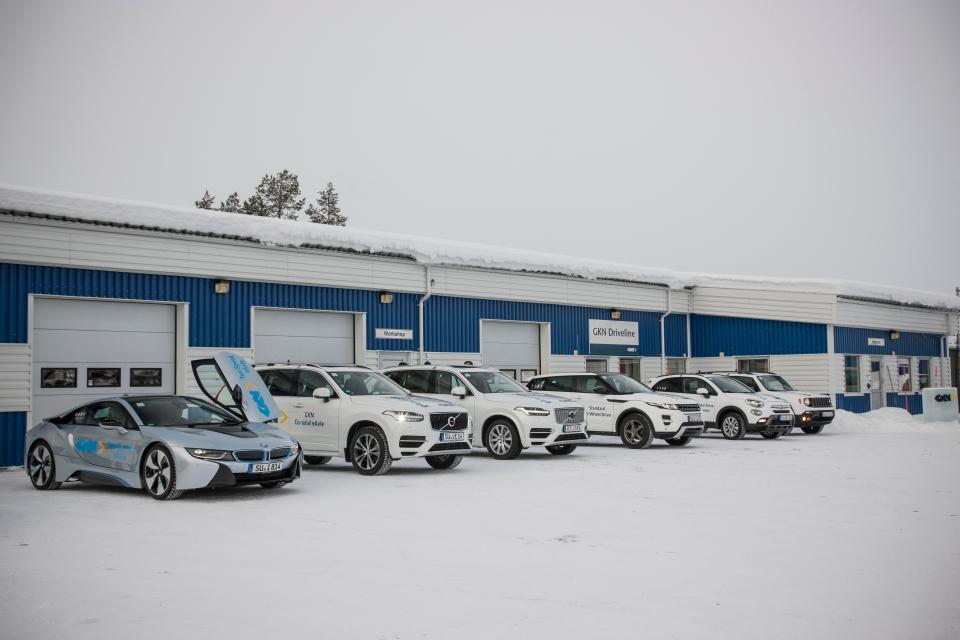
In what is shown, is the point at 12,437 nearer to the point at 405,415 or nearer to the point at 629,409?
the point at 405,415

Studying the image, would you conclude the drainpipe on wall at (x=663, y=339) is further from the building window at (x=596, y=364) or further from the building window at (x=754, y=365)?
the building window at (x=596, y=364)

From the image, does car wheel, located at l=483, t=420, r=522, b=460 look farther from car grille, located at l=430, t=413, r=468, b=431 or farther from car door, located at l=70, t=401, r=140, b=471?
car door, located at l=70, t=401, r=140, b=471

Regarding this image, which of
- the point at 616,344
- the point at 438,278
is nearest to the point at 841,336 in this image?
the point at 616,344

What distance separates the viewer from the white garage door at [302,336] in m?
21.2

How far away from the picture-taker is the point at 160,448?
11508 millimetres

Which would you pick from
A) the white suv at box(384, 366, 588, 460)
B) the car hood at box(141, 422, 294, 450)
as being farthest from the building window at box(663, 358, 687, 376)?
the car hood at box(141, 422, 294, 450)

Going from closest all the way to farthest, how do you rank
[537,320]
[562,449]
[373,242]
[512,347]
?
1. [562,449]
2. [373,242]
3. [512,347]
4. [537,320]

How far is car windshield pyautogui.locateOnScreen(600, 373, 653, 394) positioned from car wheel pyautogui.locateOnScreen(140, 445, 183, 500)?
34.6 feet

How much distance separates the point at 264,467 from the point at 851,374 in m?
25.4

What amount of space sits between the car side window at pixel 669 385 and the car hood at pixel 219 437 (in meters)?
13.0

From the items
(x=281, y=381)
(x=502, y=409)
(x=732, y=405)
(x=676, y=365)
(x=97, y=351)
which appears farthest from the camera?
(x=676, y=365)

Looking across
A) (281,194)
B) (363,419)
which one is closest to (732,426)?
(363,419)

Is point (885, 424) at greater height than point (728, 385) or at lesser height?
lesser

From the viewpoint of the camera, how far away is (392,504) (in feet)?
36.5
